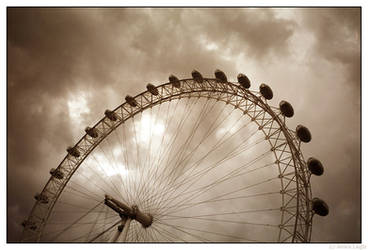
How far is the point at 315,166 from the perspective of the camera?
1315 centimetres

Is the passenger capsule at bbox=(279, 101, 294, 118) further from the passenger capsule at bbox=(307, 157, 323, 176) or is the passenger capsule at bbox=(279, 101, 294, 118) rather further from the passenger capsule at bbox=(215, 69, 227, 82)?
the passenger capsule at bbox=(215, 69, 227, 82)

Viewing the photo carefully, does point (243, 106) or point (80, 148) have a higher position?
point (243, 106)

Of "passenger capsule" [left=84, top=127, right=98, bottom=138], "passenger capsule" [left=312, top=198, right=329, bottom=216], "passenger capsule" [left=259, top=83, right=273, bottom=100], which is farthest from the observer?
"passenger capsule" [left=84, top=127, right=98, bottom=138]

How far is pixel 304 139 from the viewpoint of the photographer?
13930mm

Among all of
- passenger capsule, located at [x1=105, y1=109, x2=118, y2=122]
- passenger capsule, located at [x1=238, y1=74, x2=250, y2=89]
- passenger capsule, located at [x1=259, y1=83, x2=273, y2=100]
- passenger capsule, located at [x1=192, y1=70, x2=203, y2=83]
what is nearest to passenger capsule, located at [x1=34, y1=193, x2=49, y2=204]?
passenger capsule, located at [x1=105, y1=109, x2=118, y2=122]

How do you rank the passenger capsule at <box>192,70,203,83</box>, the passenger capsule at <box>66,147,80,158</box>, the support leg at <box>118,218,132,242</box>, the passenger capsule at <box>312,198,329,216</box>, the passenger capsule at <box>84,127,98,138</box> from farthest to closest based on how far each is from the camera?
the passenger capsule at <box>66,147,80,158</box> < the passenger capsule at <box>84,127,98,138</box> < the passenger capsule at <box>192,70,203,83</box> < the support leg at <box>118,218,132,242</box> < the passenger capsule at <box>312,198,329,216</box>

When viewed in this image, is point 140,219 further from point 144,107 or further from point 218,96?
point 218,96

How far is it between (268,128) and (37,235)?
940 inches

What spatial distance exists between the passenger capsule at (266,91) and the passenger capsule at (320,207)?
7.51 m

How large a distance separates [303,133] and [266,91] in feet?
13.0

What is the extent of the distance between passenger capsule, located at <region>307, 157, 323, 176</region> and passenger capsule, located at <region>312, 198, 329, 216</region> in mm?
1754

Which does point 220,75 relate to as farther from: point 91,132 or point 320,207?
point 91,132

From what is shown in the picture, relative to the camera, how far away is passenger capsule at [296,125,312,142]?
13.6 metres

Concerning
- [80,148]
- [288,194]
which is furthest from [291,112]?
[80,148]
